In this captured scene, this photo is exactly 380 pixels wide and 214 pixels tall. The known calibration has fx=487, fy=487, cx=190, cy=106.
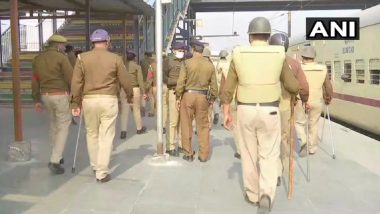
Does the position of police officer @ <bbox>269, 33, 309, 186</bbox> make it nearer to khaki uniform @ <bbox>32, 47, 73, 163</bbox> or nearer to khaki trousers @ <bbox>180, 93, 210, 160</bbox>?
khaki trousers @ <bbox>180, 93, 210, 160</bbox>

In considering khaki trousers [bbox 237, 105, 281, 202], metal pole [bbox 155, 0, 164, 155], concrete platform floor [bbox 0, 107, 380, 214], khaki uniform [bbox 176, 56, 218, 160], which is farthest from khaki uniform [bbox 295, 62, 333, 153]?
khaki trousers [bbox 237, 105, 281, 202]

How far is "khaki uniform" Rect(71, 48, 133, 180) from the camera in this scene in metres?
6.02

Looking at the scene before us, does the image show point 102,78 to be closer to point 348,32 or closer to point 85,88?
point 85,88

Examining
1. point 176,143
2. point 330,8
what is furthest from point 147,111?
point 330,8

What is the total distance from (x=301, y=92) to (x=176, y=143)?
286 centimetres

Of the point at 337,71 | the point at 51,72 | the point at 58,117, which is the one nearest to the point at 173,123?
the point at 58,117

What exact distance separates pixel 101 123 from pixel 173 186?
1203 millimetres

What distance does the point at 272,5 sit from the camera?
30.9 metres

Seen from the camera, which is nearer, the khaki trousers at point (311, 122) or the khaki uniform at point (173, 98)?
the khaki uniform at point (173, 98)

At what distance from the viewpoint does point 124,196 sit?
18.2 ft

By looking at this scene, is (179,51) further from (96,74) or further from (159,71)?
(96,74)

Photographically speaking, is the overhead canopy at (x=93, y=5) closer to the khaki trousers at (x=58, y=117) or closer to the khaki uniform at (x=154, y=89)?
the khaki uniform at (x=154, y=89)

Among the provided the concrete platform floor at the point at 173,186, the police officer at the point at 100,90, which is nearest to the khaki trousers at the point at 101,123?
the police officer at the point at 100,90

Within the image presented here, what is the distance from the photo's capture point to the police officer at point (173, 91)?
26.4 ft
